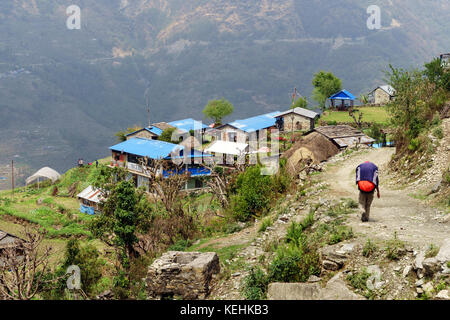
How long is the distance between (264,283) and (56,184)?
55.3 m

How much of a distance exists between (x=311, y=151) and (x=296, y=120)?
3259cm

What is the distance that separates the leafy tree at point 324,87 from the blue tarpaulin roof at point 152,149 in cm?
3504

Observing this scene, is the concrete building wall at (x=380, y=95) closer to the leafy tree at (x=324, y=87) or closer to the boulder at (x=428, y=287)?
the leafy tree at (x=324, y=87)

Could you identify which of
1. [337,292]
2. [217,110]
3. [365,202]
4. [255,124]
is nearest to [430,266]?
[337,292]

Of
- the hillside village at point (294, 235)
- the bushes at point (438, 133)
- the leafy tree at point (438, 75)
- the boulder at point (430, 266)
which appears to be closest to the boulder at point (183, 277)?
the hillside village at point (294, 235)

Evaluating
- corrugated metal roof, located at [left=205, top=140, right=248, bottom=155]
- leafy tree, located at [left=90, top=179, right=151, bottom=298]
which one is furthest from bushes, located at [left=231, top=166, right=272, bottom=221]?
corrugated metal roof, located at [left=205, top=140, right=248, bottom=155]

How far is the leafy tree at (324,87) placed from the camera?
78.2 meters

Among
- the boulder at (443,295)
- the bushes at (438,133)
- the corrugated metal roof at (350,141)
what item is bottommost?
the boulder at (443,295)

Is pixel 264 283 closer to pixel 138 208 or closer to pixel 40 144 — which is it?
pixel 138 208

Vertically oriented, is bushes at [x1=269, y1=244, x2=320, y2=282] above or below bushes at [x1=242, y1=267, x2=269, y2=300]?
above

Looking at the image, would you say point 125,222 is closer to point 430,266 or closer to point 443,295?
point 430,266

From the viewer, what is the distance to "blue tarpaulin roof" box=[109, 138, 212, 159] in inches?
1842

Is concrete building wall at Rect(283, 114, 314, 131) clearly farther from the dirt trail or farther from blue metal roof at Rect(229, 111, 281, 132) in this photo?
the dirt trail

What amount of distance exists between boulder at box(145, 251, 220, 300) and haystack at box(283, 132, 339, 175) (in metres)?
13.8
